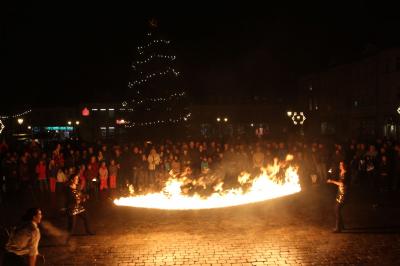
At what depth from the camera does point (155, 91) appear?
97.3 feet

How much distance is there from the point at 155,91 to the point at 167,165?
570 inches

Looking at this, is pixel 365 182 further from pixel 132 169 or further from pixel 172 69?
pixel 172 69

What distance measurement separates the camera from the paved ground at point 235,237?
7.87m

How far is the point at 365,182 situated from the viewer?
52.3 feet

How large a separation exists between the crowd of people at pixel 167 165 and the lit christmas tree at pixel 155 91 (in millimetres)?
12673

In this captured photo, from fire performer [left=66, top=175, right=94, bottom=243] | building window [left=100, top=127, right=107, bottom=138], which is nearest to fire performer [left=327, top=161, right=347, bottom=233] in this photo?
fire performer [left=66, top=175, right=94, bottom=243]

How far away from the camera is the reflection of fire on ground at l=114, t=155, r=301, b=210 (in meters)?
13.0

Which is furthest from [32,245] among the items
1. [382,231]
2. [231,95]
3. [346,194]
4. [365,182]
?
→ [231,95]

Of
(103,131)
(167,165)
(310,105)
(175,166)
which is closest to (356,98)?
(310,105)

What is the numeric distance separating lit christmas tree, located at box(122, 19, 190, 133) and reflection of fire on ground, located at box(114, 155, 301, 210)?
1495cm

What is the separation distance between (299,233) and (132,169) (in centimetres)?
812

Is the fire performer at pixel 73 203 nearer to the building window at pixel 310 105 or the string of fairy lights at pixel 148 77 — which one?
the string of fairy lights at pixel 148 77

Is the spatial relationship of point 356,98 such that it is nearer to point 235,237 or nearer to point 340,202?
point 340,202

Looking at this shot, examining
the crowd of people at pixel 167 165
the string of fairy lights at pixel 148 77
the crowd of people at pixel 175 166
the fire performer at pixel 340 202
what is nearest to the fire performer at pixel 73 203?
the crowd of people at pixel 175 166
